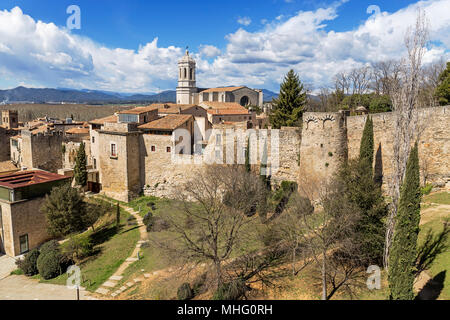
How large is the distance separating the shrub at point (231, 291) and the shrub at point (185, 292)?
1.47 m

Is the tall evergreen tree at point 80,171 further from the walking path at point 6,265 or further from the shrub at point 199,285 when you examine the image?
the shrub at point 199,285

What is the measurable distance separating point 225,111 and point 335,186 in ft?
105

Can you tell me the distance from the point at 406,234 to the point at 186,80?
64.5 metres

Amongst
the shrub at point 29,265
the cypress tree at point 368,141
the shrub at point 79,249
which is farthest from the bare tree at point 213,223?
the shrub at point 29,265

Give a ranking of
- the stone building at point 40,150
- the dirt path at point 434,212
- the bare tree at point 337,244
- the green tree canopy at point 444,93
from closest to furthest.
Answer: the bare tree at point 337,244, the dirt path at point 434,212, the green tree canopy at point 444,93, the stone building at point 40,150

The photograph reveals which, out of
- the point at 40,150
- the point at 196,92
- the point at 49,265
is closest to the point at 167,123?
the point at 49,265

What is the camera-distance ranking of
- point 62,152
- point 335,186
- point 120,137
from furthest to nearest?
1. point 62,152
2. point 120,137
3. point 335,186

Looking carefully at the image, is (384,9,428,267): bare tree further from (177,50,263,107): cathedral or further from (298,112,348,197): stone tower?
(177,50,263,107): cathedral

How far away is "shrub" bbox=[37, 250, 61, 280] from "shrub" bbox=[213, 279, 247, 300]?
11.3 m

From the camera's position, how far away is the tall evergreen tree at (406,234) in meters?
11.4

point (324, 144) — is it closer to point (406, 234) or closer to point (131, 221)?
point (406, 234)
